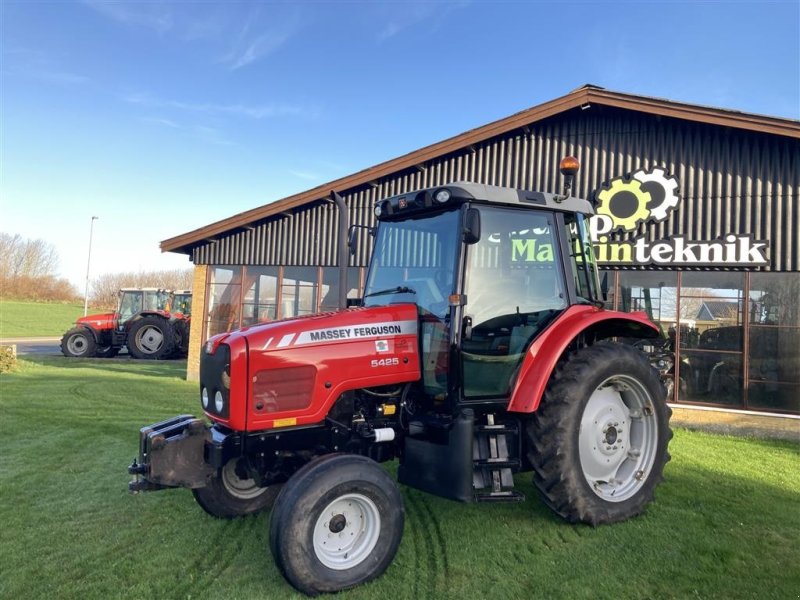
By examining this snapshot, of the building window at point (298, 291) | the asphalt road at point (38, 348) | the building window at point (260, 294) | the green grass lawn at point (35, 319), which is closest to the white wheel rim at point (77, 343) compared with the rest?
the asphalt road at point (38, 348)

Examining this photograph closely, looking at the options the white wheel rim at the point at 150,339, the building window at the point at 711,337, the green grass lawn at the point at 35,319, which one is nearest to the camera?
the building window at the point at 711,337

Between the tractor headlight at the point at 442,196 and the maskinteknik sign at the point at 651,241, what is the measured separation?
19.9ft

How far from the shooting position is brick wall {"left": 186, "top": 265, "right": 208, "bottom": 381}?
11.9 m

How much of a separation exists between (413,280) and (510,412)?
3.81 feet

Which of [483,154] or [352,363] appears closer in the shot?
[352,363]

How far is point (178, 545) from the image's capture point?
12.0 ft

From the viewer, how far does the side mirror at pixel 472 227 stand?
3.49m

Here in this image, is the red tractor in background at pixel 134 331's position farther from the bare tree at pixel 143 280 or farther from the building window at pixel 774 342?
the bare tree at pixel 143 280

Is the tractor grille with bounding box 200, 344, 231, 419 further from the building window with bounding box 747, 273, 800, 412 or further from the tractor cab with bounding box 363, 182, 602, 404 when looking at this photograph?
the building window with bounding box 747, 273, 800, 412

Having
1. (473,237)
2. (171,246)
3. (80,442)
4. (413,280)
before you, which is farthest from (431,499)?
(171,246)

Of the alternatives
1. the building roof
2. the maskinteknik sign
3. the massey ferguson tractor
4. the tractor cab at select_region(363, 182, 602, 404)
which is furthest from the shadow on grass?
the tractor cab at select_region(363, 182, 602, 404)

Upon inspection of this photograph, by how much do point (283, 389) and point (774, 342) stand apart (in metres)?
8.00

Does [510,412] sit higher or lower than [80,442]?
higher

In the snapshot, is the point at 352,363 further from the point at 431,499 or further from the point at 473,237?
the point at 431,499
